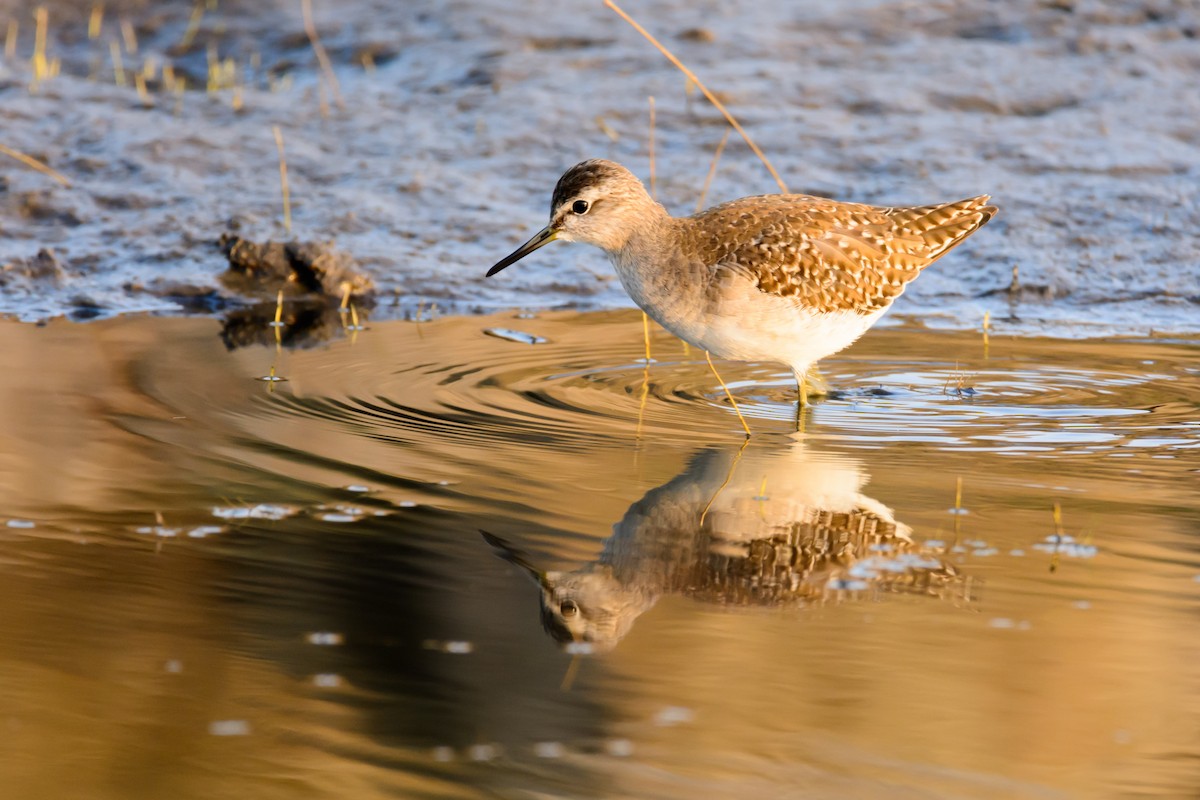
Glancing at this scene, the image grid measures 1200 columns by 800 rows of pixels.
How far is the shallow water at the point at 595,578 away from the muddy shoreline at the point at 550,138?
2.12m

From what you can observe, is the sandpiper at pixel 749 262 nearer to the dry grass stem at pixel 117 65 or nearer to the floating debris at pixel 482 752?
the floating debris at pixel 482 752

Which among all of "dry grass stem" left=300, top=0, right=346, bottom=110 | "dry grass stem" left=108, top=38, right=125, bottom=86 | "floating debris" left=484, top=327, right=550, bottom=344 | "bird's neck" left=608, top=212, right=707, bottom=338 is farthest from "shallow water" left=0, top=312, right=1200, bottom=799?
"dry grass stem" left=108, top=38, right=125, bottom=86

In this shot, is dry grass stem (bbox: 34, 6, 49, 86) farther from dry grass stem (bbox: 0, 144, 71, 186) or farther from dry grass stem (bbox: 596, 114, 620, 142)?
dry grass stem (bbox: 596, 114, 620, 142)

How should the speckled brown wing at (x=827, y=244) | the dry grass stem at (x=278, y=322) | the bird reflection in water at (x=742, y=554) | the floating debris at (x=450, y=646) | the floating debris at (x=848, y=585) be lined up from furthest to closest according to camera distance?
1. the dry grass stem at (x=278, y=322)
2. the speckled brown wing at (x=827, y=244)
3. the floating debris at (x=848, y=585)
4. the bird reflection in water at (x=742, y=554)
5. the floating debris at (x=450, y=646)

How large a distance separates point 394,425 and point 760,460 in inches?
62.3

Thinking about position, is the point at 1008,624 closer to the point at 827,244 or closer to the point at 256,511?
the point at 256,511

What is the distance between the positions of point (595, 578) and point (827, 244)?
2.97 meters

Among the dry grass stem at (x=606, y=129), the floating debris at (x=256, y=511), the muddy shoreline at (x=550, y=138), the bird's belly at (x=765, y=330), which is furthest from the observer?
the dry grass stem at (x=606, y=129)

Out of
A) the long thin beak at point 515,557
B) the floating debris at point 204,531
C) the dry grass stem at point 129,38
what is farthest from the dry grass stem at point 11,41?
the long thin beak at point 515,557

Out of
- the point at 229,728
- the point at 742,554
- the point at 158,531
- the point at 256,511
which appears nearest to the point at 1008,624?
the point at 742,554

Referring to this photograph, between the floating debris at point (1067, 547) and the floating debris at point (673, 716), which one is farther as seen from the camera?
the floating debris at point (1067, 547)

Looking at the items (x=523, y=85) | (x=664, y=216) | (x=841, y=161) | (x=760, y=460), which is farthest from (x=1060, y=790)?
(x=523, y=85)

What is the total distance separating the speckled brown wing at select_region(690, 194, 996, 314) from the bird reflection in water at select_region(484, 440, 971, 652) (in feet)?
4.35

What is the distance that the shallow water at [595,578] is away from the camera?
381cm
